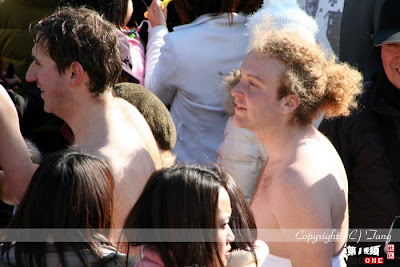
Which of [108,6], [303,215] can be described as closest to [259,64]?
[303,215]

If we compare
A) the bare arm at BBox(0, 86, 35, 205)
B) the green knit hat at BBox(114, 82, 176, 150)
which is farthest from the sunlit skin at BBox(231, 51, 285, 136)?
the bare arm at BBox(0, 86, 35, 205)

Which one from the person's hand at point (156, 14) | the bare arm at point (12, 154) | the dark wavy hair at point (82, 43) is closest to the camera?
the bare arm at point (12, 154)

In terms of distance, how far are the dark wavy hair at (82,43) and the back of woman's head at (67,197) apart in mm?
798

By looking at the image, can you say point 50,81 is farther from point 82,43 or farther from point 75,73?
point 82,43

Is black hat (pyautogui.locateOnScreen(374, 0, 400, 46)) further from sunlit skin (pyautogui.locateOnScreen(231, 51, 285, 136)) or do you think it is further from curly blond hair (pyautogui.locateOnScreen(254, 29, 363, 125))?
sunlit skin (pyautogui.locateOnScreen(231, 51, 285, 136))

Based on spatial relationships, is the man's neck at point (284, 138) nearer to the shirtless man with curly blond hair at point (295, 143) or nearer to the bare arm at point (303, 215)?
the shirtless man with curly blond hair at point (295, 143)

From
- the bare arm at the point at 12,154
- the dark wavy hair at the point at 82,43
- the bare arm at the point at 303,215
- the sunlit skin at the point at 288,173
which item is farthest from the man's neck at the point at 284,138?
the bare arm at the point at 12,154

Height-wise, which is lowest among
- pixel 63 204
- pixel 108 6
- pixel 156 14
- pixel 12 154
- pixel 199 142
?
pixel 199 142

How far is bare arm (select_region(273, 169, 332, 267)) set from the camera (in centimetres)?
280

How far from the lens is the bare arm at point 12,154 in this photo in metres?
3.00

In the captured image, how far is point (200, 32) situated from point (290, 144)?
1.18 metres

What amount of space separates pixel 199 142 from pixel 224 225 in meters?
1.67

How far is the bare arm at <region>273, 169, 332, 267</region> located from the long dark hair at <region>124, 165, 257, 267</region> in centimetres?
56

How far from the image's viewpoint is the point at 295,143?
9.85 feet
